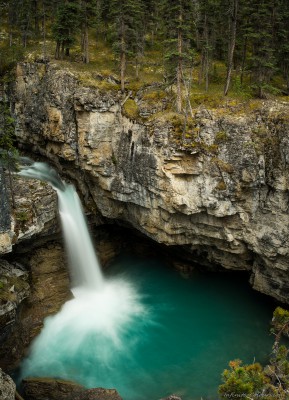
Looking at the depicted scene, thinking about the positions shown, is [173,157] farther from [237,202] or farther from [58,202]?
[58,202]

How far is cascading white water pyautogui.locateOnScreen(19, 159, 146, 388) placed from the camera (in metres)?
23.7

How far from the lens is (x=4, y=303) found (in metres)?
21.3

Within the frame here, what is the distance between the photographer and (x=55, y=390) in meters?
20.7

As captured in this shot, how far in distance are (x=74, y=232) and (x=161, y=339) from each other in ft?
34.9

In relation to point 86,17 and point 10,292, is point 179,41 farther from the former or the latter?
point 10,292

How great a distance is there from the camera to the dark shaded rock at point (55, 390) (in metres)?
20.1

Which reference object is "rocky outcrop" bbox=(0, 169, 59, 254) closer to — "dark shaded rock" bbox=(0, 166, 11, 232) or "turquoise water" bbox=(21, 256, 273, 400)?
"dark shaded rock" bbox=(0, 166, 11, 232)

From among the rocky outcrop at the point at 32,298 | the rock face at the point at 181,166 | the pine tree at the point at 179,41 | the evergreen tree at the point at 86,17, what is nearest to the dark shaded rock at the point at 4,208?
the rocky outcrop at the point at 32,298

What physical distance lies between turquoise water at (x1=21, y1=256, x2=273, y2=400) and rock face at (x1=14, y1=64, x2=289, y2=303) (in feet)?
9.19

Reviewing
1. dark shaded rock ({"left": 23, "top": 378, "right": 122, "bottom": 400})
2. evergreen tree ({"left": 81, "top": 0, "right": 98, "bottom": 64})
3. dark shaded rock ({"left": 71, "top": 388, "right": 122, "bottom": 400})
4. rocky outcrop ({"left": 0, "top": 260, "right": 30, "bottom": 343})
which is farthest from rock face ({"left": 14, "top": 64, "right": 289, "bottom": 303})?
dark shaded rock ({"left": 23, "top": 378, "right": 122, "bottom": 400})

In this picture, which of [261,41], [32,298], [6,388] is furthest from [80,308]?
[261,41]

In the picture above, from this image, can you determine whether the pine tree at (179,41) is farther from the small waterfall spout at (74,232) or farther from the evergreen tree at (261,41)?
the small waterfall spout at (74,232)

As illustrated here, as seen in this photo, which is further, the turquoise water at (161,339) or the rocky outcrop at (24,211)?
the rocky outcrop at (24,211)

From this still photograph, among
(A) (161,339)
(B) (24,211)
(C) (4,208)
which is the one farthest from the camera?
(A) (161,339)
